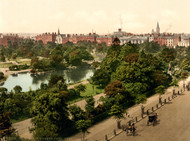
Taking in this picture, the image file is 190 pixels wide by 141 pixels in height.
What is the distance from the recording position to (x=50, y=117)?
67.1ft

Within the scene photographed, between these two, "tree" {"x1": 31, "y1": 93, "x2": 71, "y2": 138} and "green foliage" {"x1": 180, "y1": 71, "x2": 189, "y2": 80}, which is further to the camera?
"green foliage" {"x1": 180, "y1": 71, "x2": 189, "y2": 80}

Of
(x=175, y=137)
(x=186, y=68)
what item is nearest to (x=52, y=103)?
(x=175, y=137)

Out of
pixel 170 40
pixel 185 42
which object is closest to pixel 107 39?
pixel 170 40

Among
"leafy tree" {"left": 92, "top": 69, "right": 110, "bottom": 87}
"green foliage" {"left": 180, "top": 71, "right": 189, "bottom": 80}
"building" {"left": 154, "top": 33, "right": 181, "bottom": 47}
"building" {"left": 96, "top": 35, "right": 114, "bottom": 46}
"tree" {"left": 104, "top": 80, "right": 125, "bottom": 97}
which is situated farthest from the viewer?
"building" {"left": 96, "top": 35, "right": 114, "bottom": 46}

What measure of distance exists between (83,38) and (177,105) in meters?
143

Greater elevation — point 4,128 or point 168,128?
point 4,128

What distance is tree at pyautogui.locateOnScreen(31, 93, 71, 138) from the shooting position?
19266mm

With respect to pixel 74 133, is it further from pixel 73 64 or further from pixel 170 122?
pixel 73 64

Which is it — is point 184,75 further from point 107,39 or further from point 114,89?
point 107,39

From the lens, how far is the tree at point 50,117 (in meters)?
19.3

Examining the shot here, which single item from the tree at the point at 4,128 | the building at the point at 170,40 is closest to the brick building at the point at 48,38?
the building at the point at 170,40

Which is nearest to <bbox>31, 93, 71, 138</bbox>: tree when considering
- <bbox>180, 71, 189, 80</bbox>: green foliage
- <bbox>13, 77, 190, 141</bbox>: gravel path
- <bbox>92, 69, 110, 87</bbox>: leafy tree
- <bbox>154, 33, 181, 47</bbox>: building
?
<bbox>13, 77, 190, 141</bbox>: gravel path

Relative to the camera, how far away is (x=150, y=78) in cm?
3731

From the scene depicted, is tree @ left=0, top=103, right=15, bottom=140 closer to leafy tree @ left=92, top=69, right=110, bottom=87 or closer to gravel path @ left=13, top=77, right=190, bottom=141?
gravel path @ left=13, top=77, right=190, bottom=141
